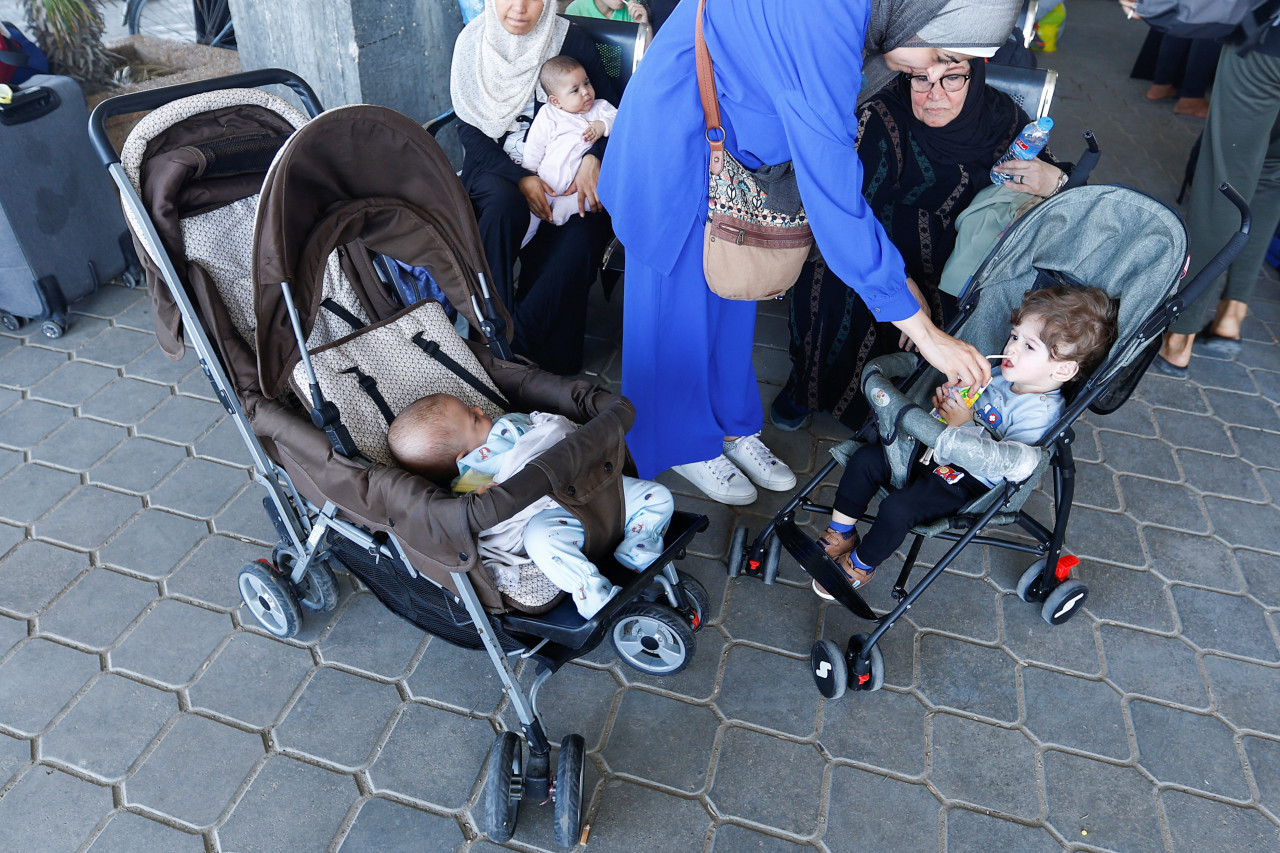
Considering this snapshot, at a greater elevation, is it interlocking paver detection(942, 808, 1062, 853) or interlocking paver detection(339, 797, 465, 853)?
interlocking paver detection(339, 797, 465, 853)

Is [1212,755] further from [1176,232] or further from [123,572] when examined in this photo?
[123,572]

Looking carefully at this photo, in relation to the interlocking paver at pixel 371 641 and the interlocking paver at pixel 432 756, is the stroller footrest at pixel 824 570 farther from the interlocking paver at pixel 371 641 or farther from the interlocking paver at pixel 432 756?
the interlocking paver at pixel 371 641

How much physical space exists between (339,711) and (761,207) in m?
1.84

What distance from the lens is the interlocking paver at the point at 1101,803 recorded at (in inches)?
84.1

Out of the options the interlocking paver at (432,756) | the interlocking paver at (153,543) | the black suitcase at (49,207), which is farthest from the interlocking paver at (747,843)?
the black suitcase at (49,207)

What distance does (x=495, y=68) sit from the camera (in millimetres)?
3236

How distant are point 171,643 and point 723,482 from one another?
1.86 meters

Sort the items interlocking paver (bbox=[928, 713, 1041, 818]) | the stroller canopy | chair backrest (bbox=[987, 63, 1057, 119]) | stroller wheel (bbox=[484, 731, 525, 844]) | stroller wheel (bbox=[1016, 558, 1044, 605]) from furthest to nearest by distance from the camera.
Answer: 1. chair backrest (bbox=[987, 63, 1057, 119])
2. stroller wheel (bbox=[1016, 558, 1044, 605])
3. interlocking paver (bbox=[928, 713, 1041, 818])
4. stroller wheel (bbox=[484, 731, 525, 844])
5. the stroller canopy

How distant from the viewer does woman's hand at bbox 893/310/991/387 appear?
6.61ft

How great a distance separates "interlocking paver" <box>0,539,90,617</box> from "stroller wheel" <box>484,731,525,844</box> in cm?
165

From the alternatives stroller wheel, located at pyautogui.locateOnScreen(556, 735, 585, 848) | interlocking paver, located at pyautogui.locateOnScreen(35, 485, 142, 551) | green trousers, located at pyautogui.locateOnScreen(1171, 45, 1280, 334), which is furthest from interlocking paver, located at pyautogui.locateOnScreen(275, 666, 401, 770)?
green trousers, located at pyautogui.locateOnScreen(1171, 45, 1280, 334)

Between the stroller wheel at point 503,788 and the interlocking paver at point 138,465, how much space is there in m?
1.84

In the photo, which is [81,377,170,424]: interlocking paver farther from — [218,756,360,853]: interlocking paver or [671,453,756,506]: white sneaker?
[671,453,756,506]: white sneaker

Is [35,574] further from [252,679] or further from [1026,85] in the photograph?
[1026,85]
